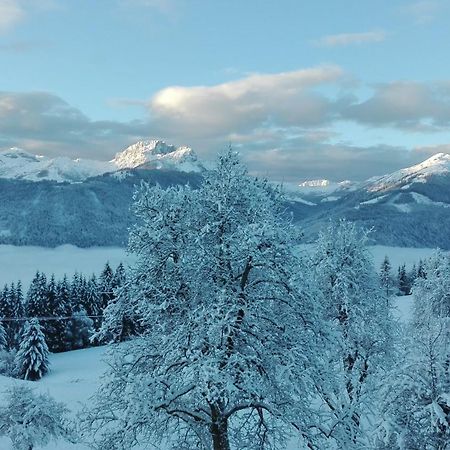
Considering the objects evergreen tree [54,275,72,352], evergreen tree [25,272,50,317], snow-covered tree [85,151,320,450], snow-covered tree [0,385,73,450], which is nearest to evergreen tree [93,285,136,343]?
snow-covered tree [85,151,320,450]

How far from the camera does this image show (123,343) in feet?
48.1

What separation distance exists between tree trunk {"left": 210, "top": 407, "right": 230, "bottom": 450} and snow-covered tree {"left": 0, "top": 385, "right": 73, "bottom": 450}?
14.8 metres

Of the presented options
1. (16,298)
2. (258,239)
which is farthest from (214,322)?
(16,298)

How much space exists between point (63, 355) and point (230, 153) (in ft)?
225

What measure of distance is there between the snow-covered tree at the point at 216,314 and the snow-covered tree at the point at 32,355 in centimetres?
5314

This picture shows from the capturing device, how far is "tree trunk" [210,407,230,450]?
13414 mm

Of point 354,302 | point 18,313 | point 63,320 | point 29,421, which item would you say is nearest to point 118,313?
point 354,302

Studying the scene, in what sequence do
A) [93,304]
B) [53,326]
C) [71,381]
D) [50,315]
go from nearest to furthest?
[71,381] → [50,315] → [53,326] → [93,304]

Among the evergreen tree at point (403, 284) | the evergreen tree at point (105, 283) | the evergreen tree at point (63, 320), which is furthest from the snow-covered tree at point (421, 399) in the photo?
the evergreen tree at point (403, 284)

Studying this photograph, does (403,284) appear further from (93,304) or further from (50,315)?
(50,315)

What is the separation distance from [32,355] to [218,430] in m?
55.4

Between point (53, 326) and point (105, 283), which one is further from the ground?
point (105, 283)

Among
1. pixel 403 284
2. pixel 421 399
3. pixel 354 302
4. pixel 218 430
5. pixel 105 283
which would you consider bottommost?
pixel 403 284

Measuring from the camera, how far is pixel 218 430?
13.5 metres
